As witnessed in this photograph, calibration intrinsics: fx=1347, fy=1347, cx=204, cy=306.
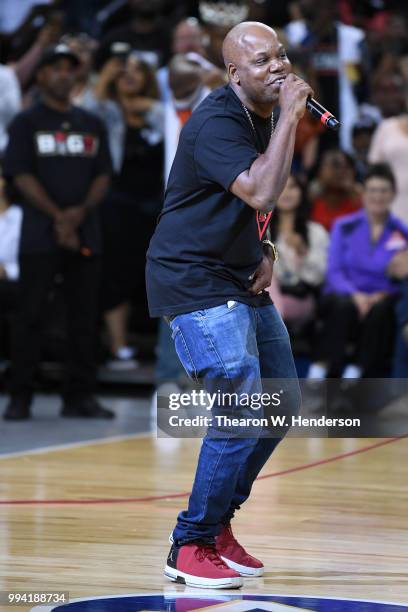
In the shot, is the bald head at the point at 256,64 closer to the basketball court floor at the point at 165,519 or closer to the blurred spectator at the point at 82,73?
the basketball court floor at the point at 165,519

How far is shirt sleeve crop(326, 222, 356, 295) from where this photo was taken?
937cm

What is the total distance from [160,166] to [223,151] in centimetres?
602

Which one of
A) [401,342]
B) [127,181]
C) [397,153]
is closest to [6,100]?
[127,181]

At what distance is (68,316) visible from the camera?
9047mm

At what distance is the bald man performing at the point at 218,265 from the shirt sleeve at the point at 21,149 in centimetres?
418

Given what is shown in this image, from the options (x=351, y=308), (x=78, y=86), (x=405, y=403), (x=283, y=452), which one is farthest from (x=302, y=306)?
(x=78, y=86)

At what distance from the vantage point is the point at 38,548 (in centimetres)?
523

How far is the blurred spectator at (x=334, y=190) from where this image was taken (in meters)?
10.1

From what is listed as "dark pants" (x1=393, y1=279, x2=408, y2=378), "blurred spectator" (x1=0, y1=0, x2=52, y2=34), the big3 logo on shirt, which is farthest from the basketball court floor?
"blurred spectator" (x1=0, y1=0, x2=52, y2=34)

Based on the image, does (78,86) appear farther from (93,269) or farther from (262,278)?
(262,278)

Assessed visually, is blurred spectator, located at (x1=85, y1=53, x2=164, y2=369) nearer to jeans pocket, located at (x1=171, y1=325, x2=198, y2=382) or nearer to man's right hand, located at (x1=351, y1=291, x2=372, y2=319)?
man's right hand, located at (x1=351, y1=291, x2=372, y2=319)

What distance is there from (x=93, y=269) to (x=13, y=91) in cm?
221

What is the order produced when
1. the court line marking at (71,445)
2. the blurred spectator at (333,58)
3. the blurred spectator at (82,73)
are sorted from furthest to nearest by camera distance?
the blurred spectator at (333,58)
the blurred spectator at (82,73)
the court line marking at (71,445)

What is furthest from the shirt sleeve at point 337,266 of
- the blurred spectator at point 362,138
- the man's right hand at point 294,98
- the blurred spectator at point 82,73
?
the man's right hand at point 294,98
